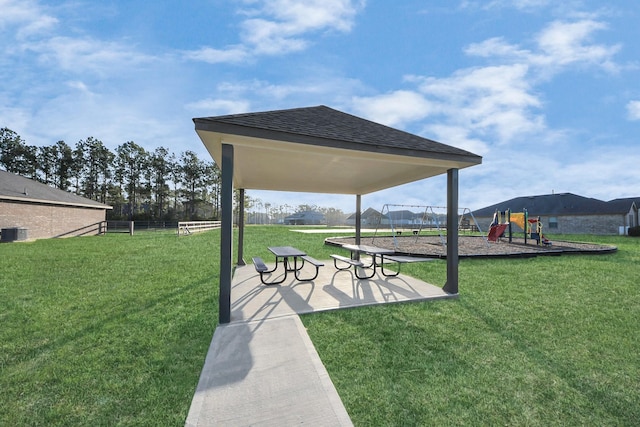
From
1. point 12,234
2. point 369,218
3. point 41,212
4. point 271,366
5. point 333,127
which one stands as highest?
point 333,127

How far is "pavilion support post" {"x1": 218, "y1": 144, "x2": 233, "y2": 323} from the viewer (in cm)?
394

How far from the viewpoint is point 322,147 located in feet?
14.2

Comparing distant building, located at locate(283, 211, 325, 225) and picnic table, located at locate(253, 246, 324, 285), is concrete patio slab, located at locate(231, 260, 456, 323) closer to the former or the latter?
picnic table, located at locate(253, 246, 324, 285)

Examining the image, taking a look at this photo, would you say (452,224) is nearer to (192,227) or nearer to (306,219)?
(192,227)

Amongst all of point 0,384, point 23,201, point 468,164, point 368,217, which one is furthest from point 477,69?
point 368,217

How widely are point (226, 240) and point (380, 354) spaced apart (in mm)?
2628

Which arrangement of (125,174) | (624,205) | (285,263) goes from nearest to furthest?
(285,263) < (624,205) < (125,174)

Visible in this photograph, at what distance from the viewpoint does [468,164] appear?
5363 mm

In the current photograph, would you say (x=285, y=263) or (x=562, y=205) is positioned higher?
(x=562, y=205)

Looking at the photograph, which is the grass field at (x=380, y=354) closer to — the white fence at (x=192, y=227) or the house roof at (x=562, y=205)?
the white fence at (x=192, y=227)

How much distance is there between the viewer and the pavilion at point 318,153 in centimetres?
395

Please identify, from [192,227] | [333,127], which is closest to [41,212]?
[192,227]

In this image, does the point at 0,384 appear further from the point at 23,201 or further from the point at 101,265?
the point at 23,201

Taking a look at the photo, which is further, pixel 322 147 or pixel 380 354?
pixel 322 147
